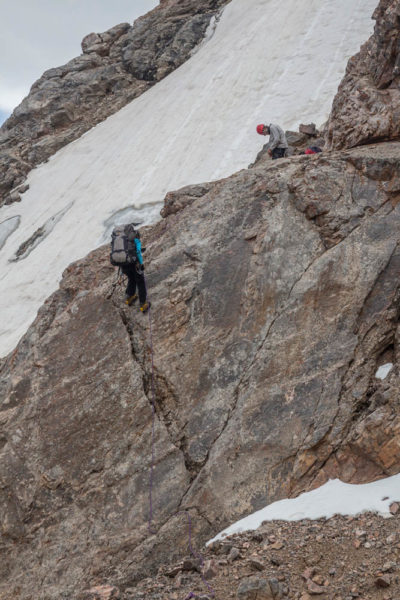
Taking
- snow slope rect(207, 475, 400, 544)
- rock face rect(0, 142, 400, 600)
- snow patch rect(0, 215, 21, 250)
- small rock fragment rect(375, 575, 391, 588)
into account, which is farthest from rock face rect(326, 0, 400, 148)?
snow patch rect(0, 215, 21, 250)

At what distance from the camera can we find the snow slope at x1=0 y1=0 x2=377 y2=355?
20141 mm

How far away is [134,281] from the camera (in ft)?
33.3

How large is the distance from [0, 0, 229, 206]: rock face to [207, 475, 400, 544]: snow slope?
86.1ft

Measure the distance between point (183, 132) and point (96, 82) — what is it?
477 inches

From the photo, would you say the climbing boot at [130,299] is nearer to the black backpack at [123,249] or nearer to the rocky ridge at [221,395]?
the rocky ridge at [221,395]

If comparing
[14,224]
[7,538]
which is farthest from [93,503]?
[14,224]

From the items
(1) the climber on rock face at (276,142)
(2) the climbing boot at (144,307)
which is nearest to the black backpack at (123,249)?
(2) the climbing boot at (144,307)

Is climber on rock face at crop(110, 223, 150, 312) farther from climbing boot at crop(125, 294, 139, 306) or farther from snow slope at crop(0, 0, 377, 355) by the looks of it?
snow slope at crop(0, 0, 377, 355)

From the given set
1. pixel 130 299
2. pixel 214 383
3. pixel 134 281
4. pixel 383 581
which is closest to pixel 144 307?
pixel 130 299

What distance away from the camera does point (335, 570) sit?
6.33 m

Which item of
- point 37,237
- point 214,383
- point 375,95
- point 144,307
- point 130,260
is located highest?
point 37,237

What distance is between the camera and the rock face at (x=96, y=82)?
3150 centimetres

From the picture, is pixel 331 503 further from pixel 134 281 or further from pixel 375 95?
pixel 375 95

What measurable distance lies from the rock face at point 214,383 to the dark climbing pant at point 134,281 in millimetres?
280
